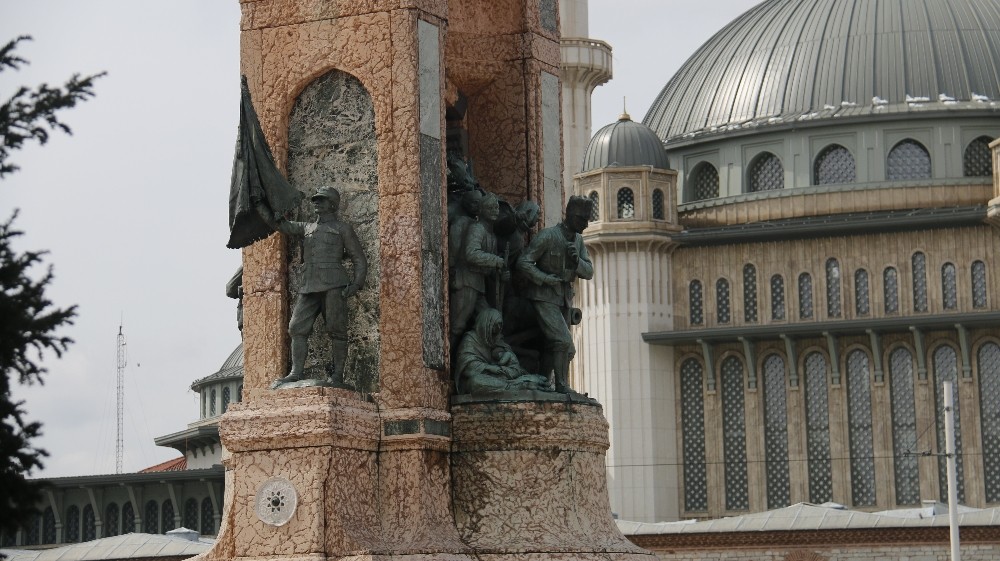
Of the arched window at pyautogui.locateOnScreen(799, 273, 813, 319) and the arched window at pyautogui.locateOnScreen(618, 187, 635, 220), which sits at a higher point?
the arched window at pyautogui.locateOnScreen(618, 187, 635, 220)

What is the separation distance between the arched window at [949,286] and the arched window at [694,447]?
7624 mm

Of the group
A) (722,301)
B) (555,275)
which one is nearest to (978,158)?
(722,301)

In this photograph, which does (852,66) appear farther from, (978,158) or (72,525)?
(72,525)

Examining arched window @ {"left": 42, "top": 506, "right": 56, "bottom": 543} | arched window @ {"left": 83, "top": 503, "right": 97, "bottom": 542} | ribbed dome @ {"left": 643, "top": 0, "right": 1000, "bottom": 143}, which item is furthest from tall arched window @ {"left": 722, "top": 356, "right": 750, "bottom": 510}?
arched window @ {"left": 42, "top": 506, "right": 56, "bottom": 543}

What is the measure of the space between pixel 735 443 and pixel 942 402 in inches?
250

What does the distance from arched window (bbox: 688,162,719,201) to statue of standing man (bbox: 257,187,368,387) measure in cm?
5520

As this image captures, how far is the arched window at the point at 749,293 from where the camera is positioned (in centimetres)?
6744

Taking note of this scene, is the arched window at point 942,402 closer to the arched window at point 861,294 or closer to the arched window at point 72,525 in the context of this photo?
the arched window at point 861,294

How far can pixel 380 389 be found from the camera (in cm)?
1708

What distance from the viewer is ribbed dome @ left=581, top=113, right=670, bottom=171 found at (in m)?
68.8

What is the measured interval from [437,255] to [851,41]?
181ft

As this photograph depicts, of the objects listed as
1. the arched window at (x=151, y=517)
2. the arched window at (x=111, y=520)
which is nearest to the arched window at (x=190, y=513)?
the arched window at (x=151, y=517)

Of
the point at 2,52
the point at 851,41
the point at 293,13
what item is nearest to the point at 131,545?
the point at 851,41

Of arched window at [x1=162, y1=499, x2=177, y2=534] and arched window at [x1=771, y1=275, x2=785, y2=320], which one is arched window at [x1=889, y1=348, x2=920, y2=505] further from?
arched window at [x1=162, y1=499, x2=177, y2=534]
